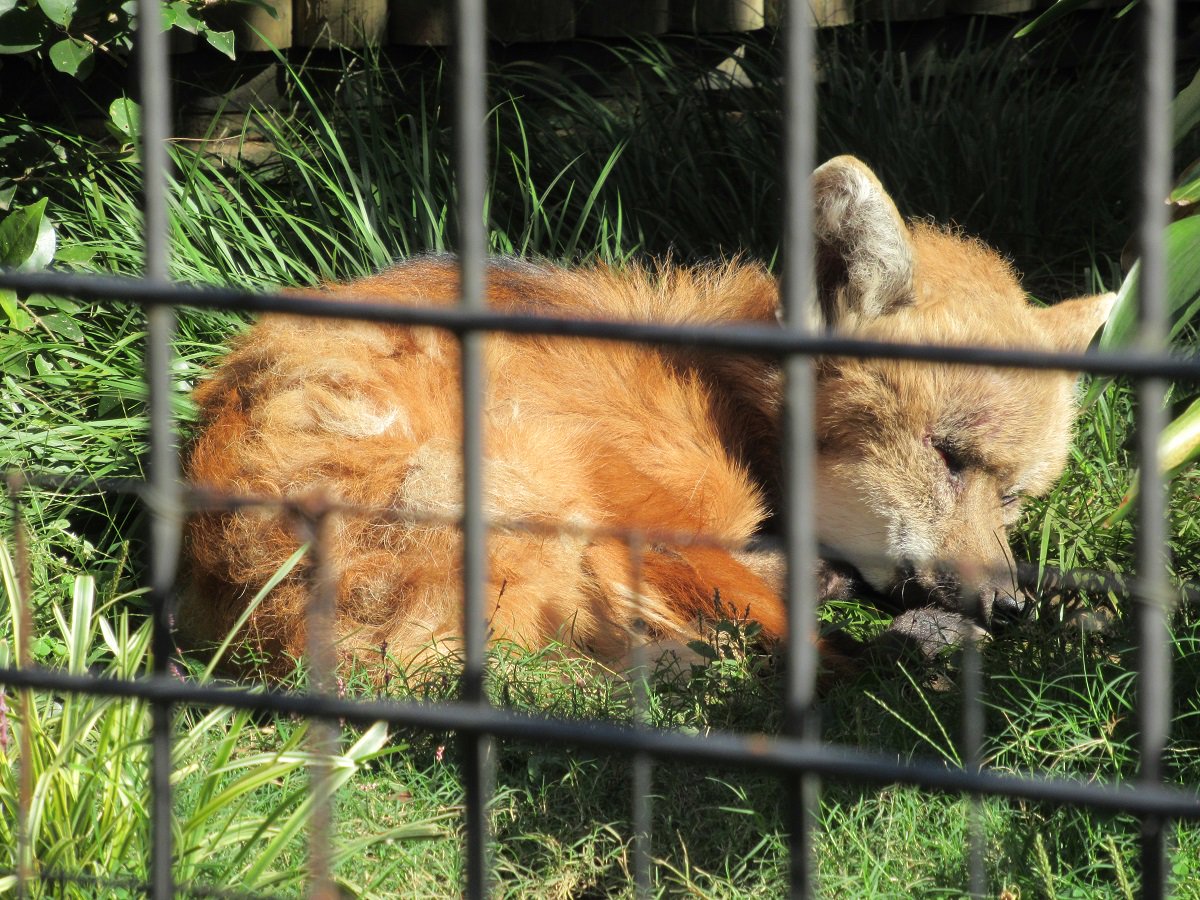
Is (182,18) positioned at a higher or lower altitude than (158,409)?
higher

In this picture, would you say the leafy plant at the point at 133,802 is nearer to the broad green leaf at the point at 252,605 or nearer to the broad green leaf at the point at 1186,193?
the broad green leaf at the point at 252,605

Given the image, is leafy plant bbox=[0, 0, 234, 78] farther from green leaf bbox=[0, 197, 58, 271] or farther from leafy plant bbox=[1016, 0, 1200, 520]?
leafy plant bbox=[1016, 0, 1200, 520]

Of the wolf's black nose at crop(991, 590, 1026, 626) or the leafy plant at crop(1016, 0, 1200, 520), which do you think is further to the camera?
the wolf's black nose at crop(991, 590, 1026, 626)

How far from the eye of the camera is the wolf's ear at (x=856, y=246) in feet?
12.5

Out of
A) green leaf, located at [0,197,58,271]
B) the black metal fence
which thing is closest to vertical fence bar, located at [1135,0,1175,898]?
the black metal fence

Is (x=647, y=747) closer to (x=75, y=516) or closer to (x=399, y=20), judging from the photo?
(x=75, y=516)

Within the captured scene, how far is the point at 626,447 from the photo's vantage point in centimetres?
400

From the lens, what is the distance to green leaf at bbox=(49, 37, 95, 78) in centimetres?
445

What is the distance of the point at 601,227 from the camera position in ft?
18.3

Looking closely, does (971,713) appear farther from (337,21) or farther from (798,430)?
(337,21)

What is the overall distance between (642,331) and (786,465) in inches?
8.3

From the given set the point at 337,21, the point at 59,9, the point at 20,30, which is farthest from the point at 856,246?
the point at 337,21

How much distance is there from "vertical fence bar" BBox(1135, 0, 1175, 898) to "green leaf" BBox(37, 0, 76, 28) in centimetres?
398

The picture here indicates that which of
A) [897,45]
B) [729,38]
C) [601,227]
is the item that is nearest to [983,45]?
[897,45]
